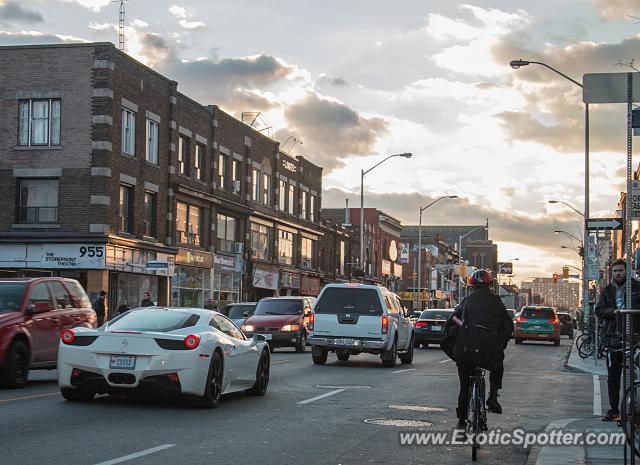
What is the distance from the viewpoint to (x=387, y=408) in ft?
45.3

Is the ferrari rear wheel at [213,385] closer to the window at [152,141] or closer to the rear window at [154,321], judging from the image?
the rear window at [154,321]

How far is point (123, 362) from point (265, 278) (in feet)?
148

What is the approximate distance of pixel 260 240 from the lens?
5734 cm

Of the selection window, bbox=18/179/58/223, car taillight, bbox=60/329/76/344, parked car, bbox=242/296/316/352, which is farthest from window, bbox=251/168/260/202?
car taillight, bbox=60/329/76/344

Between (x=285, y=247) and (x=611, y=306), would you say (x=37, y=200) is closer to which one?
(x=285, y=247)

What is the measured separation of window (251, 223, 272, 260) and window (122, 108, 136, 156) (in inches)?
619

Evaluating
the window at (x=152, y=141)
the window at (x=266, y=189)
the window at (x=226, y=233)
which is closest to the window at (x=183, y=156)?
the window at (x=152, y=141)

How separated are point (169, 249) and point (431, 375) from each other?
2433 cm

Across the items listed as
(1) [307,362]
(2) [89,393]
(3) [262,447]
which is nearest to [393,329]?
(1) [307,362]

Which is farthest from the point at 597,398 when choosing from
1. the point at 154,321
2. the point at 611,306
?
the point at 154,321

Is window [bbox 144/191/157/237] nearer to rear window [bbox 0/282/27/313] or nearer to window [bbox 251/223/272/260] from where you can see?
window [bbox 251/223/272/260]

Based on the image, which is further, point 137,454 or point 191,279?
point 191,279

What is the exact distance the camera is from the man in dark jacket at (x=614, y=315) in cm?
1178

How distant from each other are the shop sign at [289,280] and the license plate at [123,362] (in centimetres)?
4808
